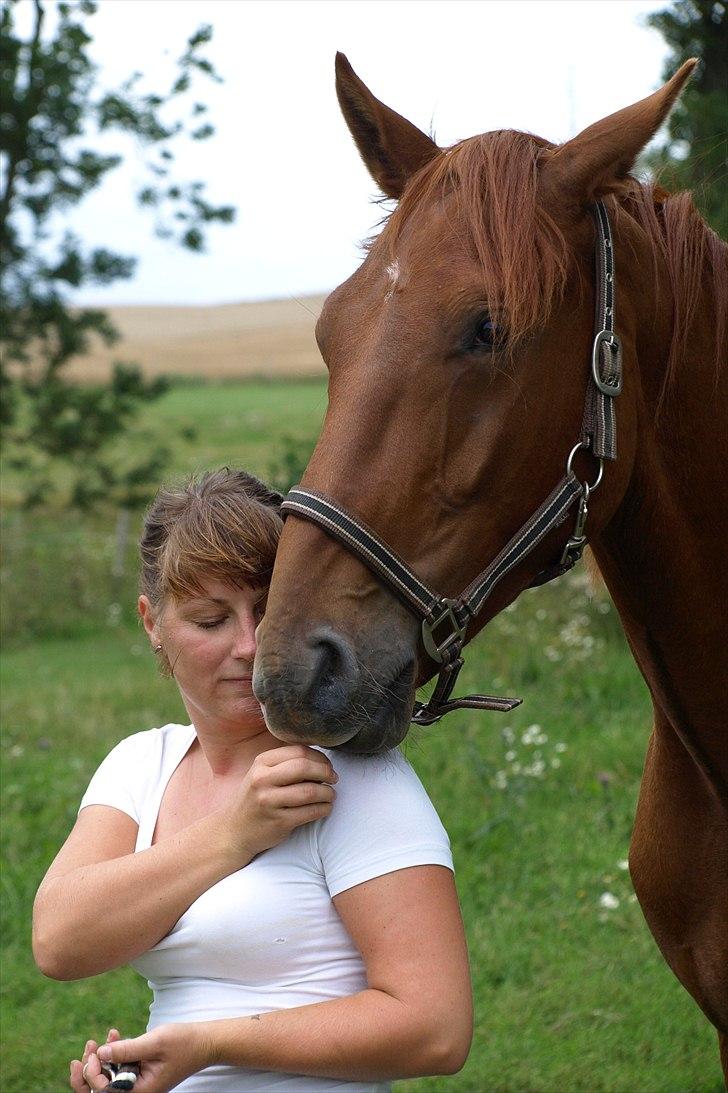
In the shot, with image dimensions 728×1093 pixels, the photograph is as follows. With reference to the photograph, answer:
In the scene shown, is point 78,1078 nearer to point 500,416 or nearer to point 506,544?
point 506,544

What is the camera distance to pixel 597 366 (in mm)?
1764

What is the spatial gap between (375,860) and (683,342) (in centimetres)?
101

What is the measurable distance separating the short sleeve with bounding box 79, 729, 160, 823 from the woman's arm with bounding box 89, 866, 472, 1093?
1.38ft

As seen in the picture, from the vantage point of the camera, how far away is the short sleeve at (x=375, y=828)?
1604 millimetres

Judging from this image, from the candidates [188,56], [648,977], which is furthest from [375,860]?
[188,56]

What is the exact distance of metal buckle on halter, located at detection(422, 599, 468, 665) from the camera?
1651 millimetres

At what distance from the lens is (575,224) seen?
5.93 feet

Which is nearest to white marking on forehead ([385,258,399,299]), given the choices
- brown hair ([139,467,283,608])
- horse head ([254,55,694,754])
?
horse head ([254,55,694,754])

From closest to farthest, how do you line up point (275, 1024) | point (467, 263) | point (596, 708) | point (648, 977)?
point (275, 1024) < point (467, 263) < point (648, 977) < point (596, 708)

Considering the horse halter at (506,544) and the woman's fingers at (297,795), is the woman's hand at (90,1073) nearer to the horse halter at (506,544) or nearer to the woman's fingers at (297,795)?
the woman's fingers at (297,795)

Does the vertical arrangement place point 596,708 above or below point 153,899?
below

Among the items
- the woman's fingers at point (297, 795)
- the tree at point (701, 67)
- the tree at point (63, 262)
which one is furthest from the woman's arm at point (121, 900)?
the tree at point (63, 262)

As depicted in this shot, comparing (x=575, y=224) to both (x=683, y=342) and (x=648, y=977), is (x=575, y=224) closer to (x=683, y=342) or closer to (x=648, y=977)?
(x=683, y=342)

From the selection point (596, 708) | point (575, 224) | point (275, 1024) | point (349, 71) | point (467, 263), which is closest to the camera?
point (275, 1024)
